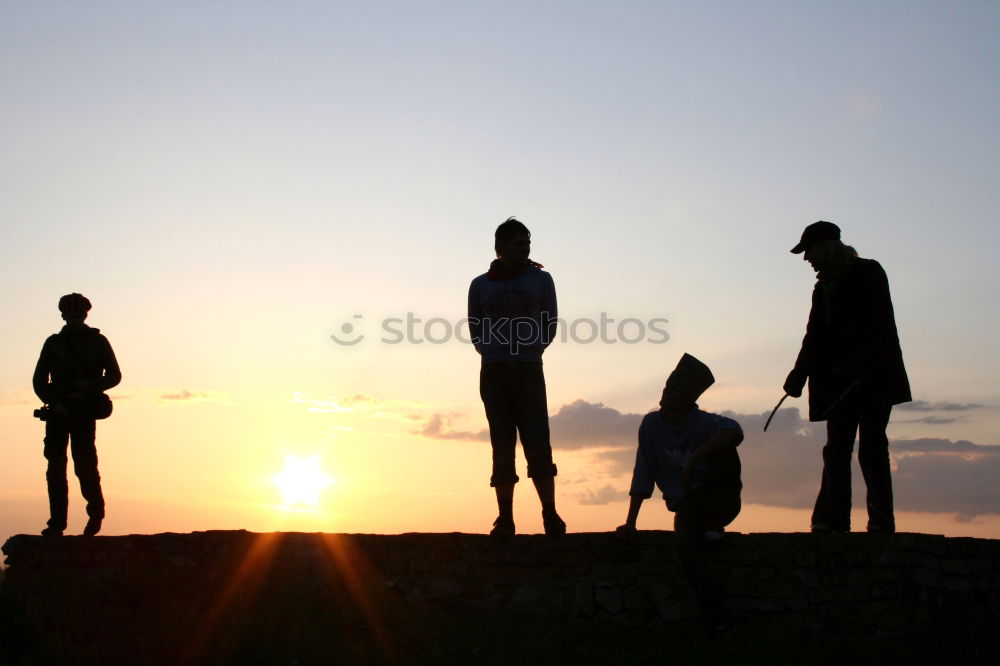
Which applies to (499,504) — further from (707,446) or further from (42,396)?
(42,396)

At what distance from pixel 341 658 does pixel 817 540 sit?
11.2ft

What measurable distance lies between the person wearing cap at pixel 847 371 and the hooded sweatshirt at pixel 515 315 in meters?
1.93

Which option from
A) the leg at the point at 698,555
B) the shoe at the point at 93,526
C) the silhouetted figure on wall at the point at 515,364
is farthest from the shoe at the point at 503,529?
the shoe at the point at 93,526

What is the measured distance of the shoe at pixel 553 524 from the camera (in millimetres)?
8078

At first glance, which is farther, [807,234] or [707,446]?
[807,234]

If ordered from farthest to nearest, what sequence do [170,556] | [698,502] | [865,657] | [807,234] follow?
[170,556] < [807,234] < [698,502] < [865,657]

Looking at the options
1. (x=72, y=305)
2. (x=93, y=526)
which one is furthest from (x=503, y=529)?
(x=72, y=305)

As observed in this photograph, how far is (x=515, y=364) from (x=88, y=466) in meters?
4.24

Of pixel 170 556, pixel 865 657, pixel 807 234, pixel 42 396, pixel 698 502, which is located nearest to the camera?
pixel 865 657

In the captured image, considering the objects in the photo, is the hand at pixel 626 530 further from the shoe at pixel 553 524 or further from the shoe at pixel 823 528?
the shoe at pixel 823 528

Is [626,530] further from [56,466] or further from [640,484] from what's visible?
[56,466]

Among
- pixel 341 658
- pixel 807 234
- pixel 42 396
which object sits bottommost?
pixel 341 658

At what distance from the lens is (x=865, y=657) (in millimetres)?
6770

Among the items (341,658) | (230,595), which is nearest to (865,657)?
(341,658)
